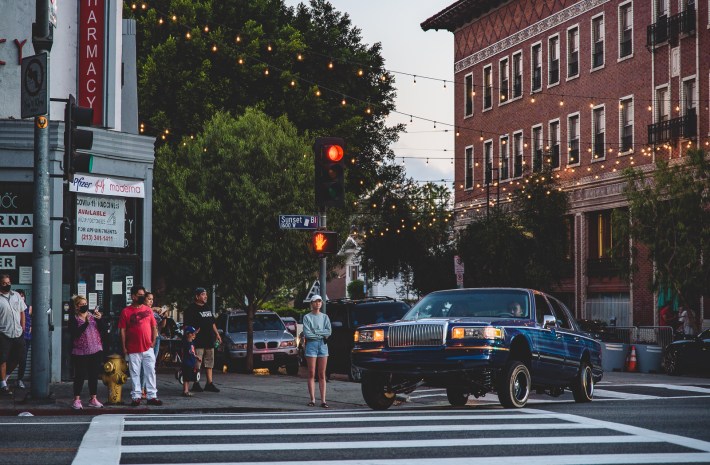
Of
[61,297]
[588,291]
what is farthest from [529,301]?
[588,291]

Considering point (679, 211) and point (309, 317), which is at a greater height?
point (679, 211)

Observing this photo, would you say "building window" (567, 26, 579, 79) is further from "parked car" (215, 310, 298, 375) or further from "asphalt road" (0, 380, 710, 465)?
"asphalt road" (0, 380, 710, 465)

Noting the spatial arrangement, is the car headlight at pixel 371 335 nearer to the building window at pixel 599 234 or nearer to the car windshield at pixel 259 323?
the car windshield at pixel 259 323

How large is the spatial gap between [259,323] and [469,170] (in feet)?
81.4

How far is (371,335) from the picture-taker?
16.4 meters

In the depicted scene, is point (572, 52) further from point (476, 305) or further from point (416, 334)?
point (416, 334)

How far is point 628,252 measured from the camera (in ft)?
115

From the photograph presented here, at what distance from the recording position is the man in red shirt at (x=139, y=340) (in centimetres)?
1783

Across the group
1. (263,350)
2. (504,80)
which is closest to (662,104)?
(504,80)

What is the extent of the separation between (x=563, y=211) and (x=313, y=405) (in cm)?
2769

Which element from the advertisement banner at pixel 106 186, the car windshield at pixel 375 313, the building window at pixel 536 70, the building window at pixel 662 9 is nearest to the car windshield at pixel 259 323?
the car windshield at pixel 375 313

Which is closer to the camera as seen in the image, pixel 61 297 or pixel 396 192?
pixel 61 297

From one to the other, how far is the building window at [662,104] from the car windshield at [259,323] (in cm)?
1584

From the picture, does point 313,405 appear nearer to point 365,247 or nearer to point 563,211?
point 563,211
